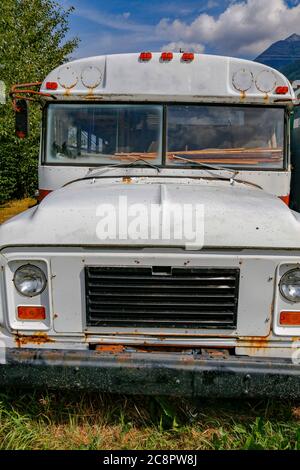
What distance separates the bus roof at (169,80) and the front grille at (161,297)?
1.88 meters

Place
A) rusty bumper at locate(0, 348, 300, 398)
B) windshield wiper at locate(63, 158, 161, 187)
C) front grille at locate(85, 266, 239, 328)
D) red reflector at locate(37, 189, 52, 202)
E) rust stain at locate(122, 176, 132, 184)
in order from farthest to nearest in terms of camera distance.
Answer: red reflector at locate(37, 189, 52, 202), windshield wiper at locate(63, 158, 161, 187), rust stain at locate(122, 176, 132, 184), front grille at locate(85, 266, 239, 328), rusty bumper at locate(0, 348, 300, 398)

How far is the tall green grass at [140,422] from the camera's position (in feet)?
8.93

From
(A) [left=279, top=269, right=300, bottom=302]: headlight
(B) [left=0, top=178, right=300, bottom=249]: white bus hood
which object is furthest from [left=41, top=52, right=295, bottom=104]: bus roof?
(A) [left=279, top=269, right=300, bottom=302]: headlight

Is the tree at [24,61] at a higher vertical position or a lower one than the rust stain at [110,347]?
higher

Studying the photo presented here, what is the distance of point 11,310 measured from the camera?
2.60m

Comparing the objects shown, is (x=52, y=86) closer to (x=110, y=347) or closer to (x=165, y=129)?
(x=165, y=129)

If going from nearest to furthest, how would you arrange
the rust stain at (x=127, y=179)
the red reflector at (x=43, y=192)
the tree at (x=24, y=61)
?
1. the rust stain at (x=127, y=179)
2. the red reflector at (x=43, y=192)
3. the tree at (x=24, y=61)

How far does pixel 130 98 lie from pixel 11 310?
2.12 m

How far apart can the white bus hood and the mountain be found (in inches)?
539

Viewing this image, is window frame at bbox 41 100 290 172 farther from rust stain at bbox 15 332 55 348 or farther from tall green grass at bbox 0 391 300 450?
tall green grass at bbox 0 391 300 450

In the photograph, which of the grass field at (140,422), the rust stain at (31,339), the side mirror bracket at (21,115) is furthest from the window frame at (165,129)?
the grass field at (140,422)

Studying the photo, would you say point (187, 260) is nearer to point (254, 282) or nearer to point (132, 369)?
point (254, 282)

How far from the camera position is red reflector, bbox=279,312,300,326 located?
8.42ft

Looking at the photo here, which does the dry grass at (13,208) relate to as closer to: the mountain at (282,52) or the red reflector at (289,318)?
the mountain at (282,52)
